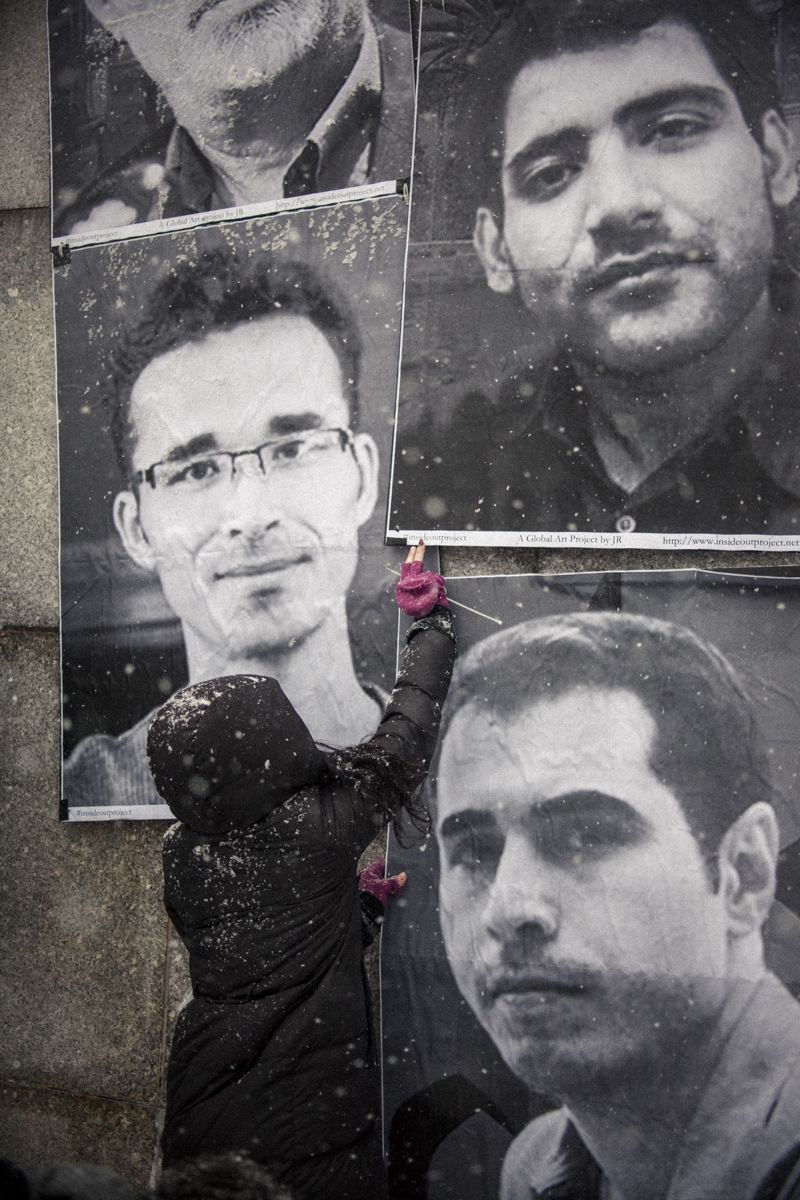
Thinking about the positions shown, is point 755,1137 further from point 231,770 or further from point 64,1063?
point 64,1063

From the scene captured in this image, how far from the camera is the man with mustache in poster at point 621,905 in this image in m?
2.29

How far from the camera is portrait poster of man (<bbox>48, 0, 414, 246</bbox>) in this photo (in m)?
2.74

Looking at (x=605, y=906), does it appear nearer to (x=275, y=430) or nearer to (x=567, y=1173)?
(x=567, y=1173)

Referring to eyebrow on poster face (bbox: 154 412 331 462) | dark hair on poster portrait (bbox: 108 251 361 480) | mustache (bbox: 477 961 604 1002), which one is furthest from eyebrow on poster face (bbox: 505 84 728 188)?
mustache (bbox: 477 961 604 1002)

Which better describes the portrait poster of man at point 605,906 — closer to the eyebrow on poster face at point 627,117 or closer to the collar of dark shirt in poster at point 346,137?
the eyebrow on poster face at point 627,117

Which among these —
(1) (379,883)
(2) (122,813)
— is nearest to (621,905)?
(1) (379,883)

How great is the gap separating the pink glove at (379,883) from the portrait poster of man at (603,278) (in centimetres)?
92

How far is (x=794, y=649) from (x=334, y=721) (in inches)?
48.9

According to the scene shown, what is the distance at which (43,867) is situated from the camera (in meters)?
3.14

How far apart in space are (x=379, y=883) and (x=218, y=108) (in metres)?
2.35

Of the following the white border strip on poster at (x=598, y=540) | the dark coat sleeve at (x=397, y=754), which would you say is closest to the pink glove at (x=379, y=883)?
the dark coat sleeve at (x=397, y=754)

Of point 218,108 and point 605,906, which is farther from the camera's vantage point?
point 218,108

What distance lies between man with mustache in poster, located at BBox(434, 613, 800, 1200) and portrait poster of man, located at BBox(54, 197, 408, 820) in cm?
44

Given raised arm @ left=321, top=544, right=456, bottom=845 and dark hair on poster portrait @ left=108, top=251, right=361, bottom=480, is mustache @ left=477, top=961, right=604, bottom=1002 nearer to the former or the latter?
raised arm @ left=321, top=544, right=456, bottom=845
